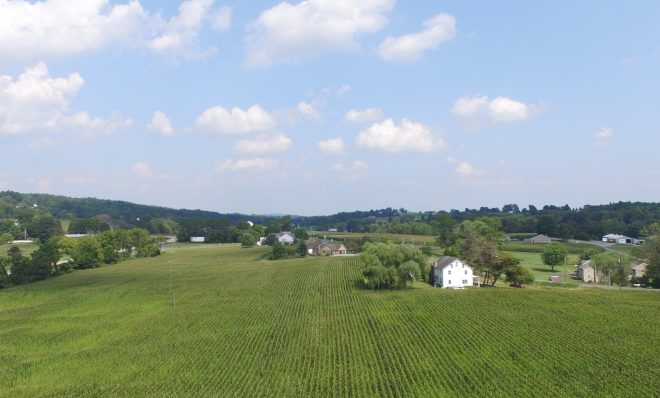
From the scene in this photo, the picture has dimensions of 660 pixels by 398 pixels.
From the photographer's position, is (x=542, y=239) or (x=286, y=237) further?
(x=286, y=237)

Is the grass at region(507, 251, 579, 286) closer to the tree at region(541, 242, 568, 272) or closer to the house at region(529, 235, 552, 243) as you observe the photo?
the tree at region(541, 242, 568, 272)

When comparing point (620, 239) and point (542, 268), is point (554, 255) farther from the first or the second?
point (620, 239)

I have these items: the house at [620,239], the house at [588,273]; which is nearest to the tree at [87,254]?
the house at [588,273]

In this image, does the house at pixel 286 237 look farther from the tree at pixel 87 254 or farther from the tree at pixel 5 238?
the tree at pixel 5 238

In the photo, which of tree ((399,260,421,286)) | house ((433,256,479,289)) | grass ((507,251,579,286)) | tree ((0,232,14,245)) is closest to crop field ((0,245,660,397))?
tree ((399,260,421,286))

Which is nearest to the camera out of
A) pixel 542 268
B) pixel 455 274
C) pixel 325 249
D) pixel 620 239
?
pixel 455 274

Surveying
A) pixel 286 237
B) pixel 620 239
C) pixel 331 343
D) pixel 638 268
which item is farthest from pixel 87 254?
pixel 620 239
